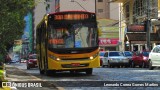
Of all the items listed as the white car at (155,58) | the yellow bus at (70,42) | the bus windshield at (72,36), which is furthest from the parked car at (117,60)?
the bus windshield at (72,36)

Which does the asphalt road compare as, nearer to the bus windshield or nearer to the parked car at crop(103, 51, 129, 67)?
the bus windshield

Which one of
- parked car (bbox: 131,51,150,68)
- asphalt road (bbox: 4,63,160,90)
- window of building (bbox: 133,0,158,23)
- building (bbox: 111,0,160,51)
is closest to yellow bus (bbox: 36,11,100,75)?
asphalt road (bbox: 4,63,160,90)

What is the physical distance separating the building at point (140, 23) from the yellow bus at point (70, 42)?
2560 cm

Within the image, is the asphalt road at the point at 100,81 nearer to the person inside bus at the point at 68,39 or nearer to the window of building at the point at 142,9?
the person inside bus at the point at 68,39

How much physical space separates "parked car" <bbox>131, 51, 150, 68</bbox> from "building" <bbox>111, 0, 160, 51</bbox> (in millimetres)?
6333

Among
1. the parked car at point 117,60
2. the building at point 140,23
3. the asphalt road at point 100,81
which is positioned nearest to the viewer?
the asphalt road at point 100,81

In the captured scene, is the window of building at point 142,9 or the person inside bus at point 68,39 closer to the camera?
the person inside bus at point 68,39

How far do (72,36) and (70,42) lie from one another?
327 mm

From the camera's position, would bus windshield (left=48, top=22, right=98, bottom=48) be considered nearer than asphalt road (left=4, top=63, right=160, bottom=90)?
No

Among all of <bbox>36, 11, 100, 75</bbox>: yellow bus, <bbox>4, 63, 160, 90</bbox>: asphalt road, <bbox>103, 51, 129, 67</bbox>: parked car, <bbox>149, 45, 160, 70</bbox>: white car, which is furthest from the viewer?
<bbox>103, 51, 129, 67</bbox>: parked car

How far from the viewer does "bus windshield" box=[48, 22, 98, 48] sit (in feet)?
81.0

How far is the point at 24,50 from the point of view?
178m

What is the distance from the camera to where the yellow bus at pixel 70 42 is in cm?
2461

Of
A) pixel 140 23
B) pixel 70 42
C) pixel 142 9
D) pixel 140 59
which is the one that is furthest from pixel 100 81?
pixel 142 9
